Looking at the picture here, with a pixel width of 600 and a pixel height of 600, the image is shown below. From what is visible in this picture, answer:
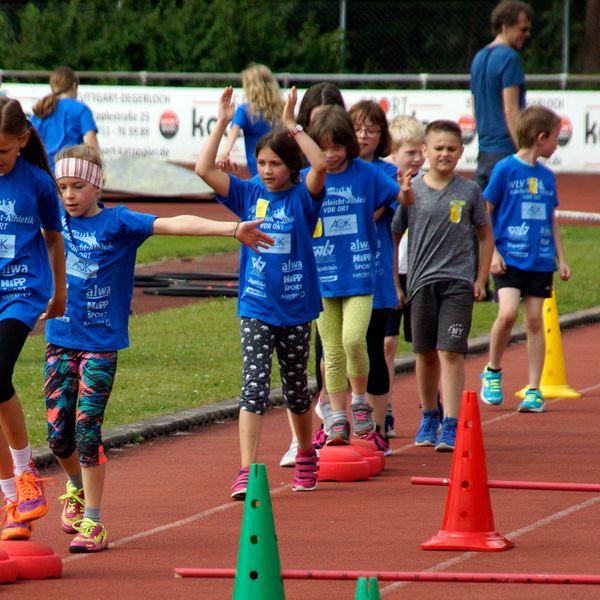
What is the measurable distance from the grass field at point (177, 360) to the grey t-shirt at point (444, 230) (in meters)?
2.11

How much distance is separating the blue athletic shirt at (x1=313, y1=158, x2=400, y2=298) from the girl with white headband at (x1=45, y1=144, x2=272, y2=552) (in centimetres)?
176

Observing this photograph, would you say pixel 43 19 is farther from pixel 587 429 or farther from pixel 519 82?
pixel 587 429

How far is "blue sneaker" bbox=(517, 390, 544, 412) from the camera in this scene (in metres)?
10.7

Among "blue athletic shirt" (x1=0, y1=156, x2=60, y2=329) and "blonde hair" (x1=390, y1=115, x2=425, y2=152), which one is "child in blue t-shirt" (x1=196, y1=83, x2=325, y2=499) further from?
"blonde hair" (x1=390, y1=115, x2=425, y2=152)

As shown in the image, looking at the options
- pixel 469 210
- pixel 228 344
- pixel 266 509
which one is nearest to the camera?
pixel 266 509

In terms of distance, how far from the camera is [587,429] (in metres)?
10.1

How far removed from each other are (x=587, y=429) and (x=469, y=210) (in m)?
1.75

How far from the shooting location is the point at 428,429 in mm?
9516

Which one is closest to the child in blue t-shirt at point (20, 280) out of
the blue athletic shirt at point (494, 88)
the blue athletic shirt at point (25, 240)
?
the blue athletic shirt at point (25, 240)

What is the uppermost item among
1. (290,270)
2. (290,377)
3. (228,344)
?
(290,270)

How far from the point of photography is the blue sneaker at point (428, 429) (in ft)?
31.1

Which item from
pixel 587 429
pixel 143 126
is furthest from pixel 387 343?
pixel 143 126

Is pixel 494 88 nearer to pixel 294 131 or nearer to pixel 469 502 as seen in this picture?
pixel 294 131

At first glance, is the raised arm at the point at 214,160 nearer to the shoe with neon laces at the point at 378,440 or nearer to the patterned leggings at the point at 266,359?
the patterned leggings at the point at 266,359
